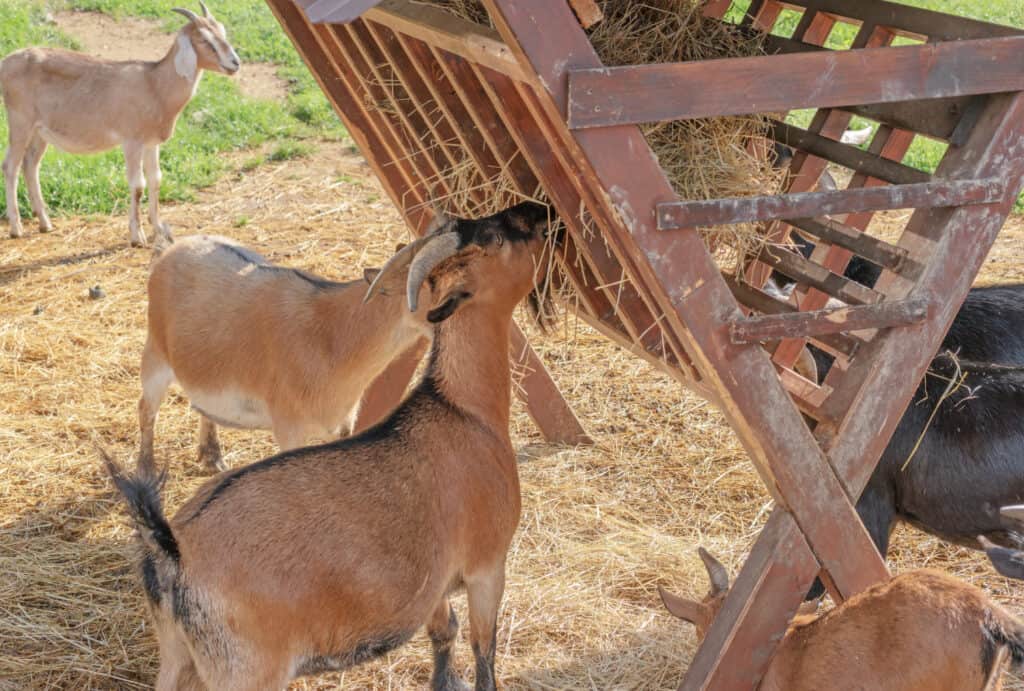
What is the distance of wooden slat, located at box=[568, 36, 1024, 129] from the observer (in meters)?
3.27

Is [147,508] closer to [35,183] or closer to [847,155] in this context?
[847,155]

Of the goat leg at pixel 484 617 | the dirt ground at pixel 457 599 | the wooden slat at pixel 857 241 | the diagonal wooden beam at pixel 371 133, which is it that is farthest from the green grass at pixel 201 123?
the wooden slat at pixel 857 241

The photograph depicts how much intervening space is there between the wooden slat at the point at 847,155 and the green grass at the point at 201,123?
8.37 m

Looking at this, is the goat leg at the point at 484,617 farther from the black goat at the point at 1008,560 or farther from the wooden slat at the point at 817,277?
the black goat at the point at 1008,560

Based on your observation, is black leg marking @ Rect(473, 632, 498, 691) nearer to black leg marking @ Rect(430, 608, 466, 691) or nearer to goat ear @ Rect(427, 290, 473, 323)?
black leg marking @ Rect(430, 608, 466, 691)

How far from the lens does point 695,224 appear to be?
11.3 feet

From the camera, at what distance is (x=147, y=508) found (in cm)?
357

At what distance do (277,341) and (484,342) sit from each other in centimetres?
158

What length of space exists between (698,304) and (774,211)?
36 cm

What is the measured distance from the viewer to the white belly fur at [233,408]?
231 inches

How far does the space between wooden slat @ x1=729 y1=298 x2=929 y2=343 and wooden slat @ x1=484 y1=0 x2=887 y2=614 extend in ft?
0.20

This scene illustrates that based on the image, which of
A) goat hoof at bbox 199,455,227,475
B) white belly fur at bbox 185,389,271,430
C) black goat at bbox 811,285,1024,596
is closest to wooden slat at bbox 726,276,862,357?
black goat at bbox 811,285,1024,596

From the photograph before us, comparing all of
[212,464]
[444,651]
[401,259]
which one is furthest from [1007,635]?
[212,464]

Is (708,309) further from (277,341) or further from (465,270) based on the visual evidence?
(277,341)
